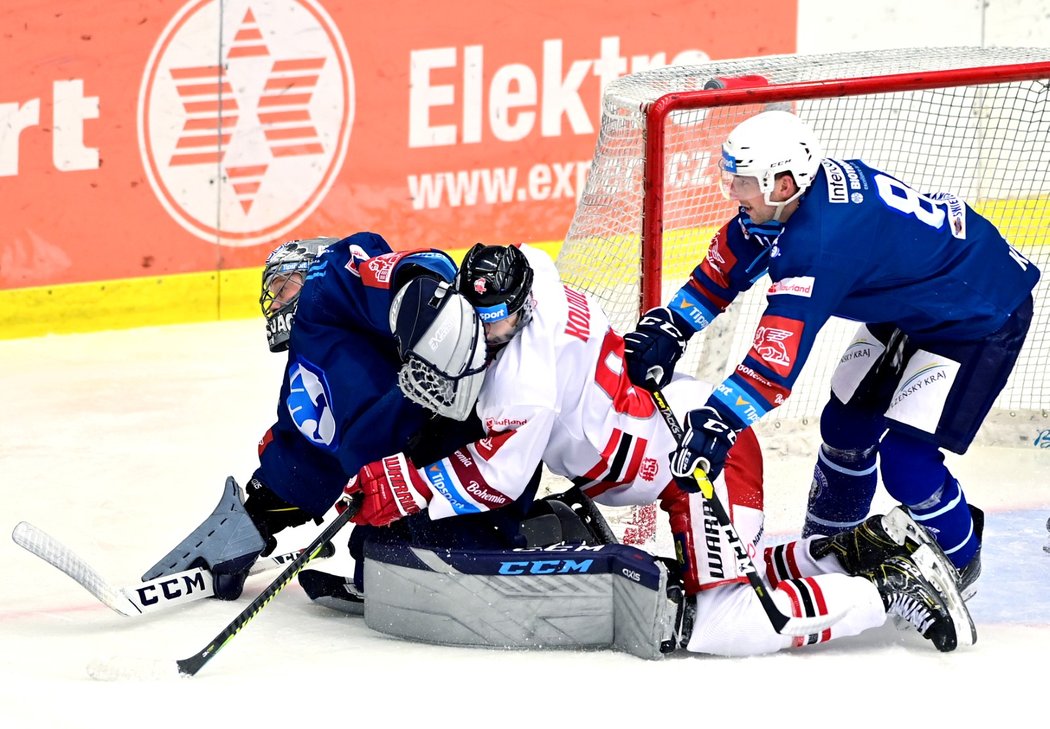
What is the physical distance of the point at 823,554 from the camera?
13.2ft

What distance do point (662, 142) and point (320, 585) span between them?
4.75ft

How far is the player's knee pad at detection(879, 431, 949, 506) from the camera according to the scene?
3.96m

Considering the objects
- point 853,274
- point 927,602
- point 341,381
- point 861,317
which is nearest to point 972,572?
point 927,602

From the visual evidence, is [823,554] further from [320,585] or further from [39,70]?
[39,70]

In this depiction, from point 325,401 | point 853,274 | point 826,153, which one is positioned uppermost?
point 826,153

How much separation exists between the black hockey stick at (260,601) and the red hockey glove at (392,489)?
0.24 feet

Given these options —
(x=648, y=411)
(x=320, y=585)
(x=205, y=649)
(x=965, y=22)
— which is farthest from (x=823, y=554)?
(x=965, y=22)

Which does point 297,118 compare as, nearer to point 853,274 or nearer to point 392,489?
point 392,489

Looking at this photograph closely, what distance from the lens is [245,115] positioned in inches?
255

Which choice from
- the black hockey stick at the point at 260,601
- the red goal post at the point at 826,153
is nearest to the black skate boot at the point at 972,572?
the red goal post at the point at 826,153

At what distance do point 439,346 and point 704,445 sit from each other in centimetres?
59

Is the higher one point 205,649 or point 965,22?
point 965,22

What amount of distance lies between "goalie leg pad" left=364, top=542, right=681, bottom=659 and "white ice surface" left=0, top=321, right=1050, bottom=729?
0.16 ft

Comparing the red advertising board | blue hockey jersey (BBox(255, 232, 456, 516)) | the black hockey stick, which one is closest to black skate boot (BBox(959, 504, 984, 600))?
blue hockey jersey (BBox(255, 232, 456, 516))
